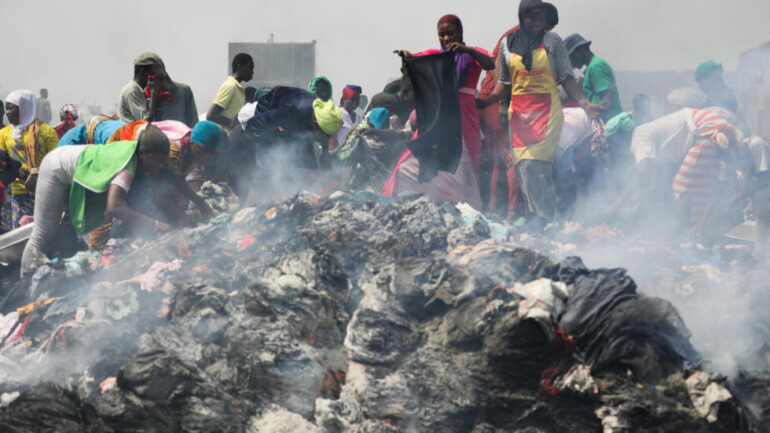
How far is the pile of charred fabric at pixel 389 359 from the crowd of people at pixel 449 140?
125 cm

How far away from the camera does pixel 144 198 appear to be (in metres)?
4.19

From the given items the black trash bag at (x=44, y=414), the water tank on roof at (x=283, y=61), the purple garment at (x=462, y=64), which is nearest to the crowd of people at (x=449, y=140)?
the purple garment at (x=462, y=64)

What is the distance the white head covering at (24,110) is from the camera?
5394 mm

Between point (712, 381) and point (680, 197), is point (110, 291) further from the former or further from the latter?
point (680, 197)

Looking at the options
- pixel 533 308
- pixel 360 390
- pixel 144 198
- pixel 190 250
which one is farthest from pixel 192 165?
pixel 533 308

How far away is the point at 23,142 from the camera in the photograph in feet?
17.9

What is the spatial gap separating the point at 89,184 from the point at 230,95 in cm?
224

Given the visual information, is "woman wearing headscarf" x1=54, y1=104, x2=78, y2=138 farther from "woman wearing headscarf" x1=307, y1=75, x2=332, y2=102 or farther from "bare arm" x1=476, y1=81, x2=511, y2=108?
"bare arm" x1=476, y1=81, x2=511, y2=108

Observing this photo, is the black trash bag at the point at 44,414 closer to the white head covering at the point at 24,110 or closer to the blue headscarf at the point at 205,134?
the blue headscarf at the point at 205,134

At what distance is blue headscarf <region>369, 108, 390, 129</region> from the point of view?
5910 millimetres

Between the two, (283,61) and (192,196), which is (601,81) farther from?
(283,61)

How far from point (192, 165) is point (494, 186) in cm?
248

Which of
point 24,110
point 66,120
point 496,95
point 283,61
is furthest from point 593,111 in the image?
point 283,61

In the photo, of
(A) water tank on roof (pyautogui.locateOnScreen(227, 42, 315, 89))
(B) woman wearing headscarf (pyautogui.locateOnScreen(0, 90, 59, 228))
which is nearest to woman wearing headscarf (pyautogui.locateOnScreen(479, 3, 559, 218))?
(B) woman wearing headscarf (pyautogui.locateOnScreen(0, 90, 59, 228))
